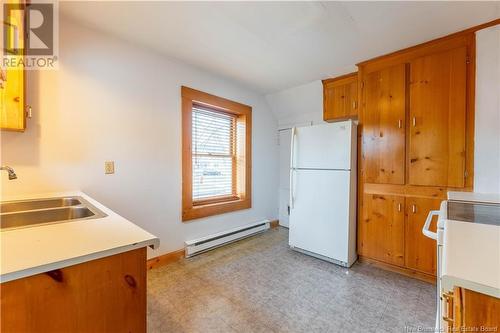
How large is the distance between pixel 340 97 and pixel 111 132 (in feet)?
8.89

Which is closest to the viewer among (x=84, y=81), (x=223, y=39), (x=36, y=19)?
(x=36, y=19)

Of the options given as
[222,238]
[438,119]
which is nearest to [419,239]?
[438,119]

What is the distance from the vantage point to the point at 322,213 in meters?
2.56

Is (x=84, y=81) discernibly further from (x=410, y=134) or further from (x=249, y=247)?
(x=410, y=134)

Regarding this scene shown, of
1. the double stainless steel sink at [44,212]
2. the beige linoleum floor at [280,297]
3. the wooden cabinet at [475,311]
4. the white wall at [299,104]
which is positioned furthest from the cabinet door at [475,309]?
the white wall at [299,104]

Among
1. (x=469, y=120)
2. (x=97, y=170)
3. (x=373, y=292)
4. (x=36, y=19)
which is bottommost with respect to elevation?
(x=373, y=292)

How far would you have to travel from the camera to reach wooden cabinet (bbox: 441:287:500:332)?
0.53 meters

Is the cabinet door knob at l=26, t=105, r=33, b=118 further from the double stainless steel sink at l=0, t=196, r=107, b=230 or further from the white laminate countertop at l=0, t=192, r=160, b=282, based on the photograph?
the white laminate countertop at l=0, t=192, r=160, b=282

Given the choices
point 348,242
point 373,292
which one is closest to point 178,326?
point 373,292

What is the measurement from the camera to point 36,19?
1.68 metres

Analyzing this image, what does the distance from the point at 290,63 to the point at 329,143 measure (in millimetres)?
1055

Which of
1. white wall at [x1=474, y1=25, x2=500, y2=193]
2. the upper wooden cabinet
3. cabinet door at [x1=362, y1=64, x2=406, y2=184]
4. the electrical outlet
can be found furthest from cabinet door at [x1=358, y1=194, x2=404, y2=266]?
the electrical outlet

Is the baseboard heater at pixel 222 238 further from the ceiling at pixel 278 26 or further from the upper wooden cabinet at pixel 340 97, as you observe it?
the ceiling at pixel 278 26

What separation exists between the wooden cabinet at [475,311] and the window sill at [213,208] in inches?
95.7
